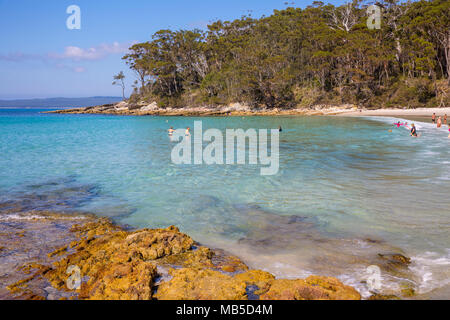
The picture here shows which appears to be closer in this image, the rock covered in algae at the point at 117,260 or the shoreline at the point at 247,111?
the rock covered in algae at the point at 117,260

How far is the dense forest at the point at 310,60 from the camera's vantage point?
5025cm

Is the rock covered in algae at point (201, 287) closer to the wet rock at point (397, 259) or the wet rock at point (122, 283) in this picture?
the wet rock at point (122, 283)

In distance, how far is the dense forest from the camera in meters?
50.2

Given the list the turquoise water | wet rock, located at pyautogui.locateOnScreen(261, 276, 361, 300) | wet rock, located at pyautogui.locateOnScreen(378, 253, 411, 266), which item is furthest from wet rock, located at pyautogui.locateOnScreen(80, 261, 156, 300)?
wet rock, located at pyautogui.locateOnScreen(378, 253, 411, 266)

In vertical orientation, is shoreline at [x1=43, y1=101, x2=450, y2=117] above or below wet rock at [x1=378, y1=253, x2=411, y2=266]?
above

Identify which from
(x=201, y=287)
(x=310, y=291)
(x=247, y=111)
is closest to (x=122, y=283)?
(x=201, y=287)

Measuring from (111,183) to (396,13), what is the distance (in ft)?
216

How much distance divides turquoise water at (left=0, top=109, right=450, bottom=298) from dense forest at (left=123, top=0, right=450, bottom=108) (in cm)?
3780

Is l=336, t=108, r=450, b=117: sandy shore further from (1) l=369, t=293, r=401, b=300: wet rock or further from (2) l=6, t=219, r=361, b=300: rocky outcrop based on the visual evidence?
(2) l=6, t=219, r=361, b=300: rocky outcrop

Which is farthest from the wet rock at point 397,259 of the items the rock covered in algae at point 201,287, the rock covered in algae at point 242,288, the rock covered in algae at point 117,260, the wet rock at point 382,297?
the rock covered in algae at point 117,260

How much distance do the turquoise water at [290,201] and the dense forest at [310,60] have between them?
3780 centimetres

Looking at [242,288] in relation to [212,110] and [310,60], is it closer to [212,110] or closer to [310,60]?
[310,60]
